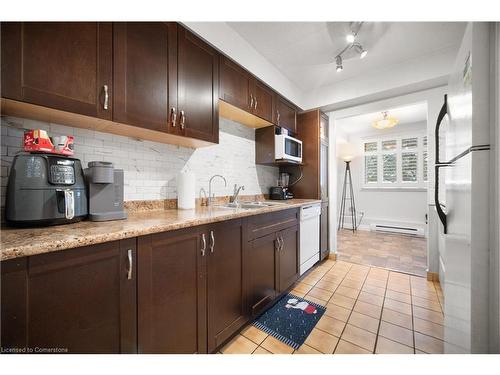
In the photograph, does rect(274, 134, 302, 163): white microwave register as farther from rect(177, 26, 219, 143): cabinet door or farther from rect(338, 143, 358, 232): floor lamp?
rect(338, 143, 358, 232): floor lamp

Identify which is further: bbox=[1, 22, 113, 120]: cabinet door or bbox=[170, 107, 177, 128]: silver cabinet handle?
bbox=[170, 107, 177, 128]: silver cabinet handle

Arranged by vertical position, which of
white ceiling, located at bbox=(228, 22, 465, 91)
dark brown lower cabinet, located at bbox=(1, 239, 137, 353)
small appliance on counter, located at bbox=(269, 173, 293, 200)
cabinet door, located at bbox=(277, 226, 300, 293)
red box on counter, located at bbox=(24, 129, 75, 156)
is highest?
white ceiling, located at bbox=(228, 22, 465, 91)

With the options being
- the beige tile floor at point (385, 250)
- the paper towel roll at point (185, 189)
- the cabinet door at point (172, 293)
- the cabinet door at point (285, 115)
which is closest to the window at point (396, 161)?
the beige tile floor at point (385, 250)

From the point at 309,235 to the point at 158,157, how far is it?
6.22 feet

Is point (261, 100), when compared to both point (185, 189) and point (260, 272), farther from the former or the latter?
point (260, 272)

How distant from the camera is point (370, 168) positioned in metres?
4.97

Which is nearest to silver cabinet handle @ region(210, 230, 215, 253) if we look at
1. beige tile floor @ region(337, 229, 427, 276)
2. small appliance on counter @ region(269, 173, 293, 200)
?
small appliance on counter @ region(269, 173, 293, 200)

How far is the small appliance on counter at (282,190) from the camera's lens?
274 centimetres

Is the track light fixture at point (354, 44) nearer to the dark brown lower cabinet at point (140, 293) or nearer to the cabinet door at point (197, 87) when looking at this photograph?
the cabinet door at point (197, 87)

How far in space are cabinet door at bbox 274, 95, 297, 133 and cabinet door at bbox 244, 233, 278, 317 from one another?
4.87 feet

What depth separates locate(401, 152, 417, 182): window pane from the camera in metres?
4.41

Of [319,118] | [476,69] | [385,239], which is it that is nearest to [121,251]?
[476,69]

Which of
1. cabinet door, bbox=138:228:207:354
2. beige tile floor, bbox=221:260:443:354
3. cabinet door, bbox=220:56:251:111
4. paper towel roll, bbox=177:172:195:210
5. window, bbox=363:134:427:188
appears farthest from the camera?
window, bbox=363:134:427:188

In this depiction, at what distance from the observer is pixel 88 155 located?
1243 mm
